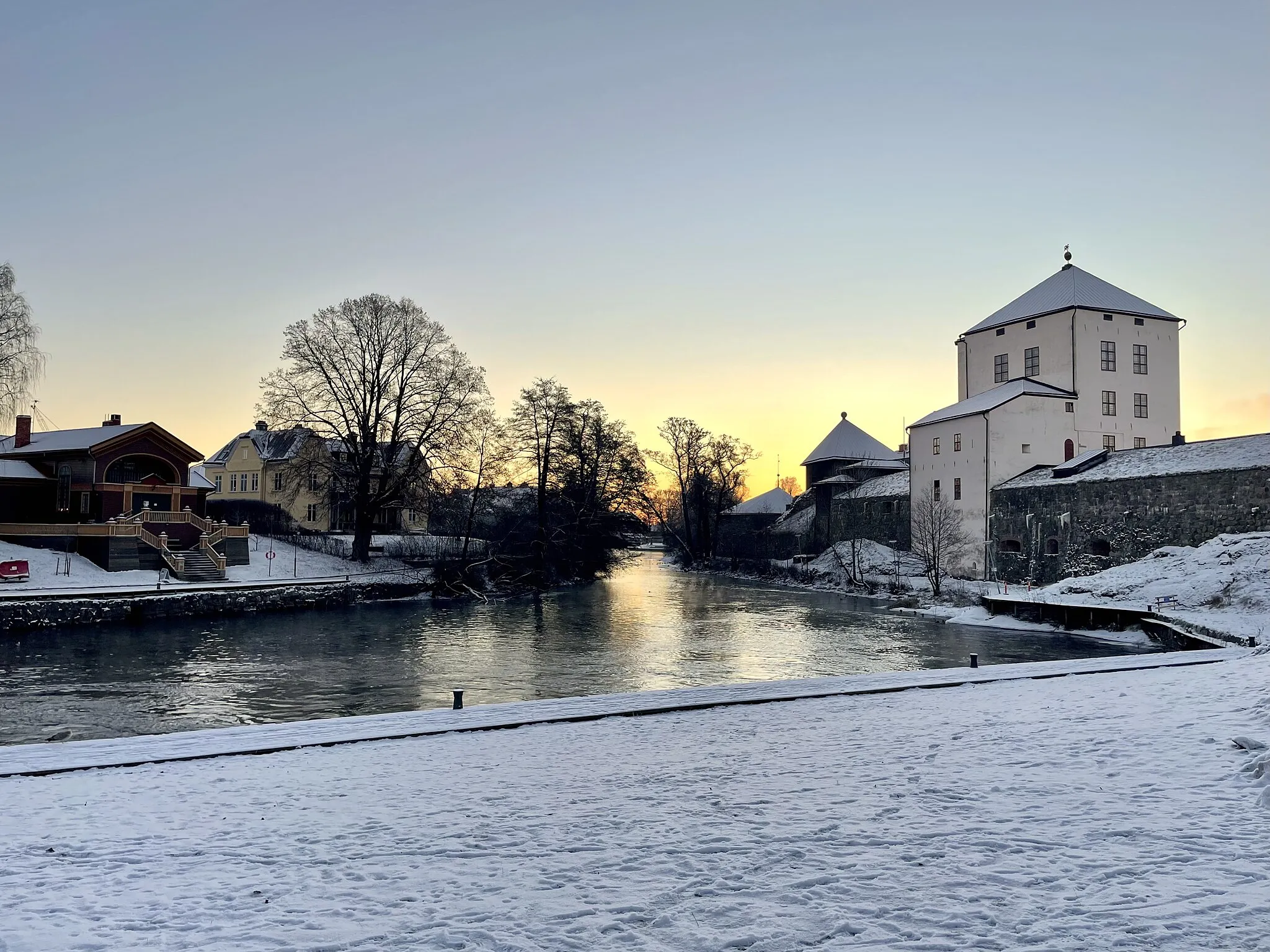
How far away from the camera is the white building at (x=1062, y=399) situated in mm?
39688

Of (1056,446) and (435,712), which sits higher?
(1056,446)

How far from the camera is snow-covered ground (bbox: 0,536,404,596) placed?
30203 mm

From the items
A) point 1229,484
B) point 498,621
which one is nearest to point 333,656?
point 498,621

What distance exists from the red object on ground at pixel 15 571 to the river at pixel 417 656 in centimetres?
642

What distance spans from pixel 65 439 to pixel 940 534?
4011cm

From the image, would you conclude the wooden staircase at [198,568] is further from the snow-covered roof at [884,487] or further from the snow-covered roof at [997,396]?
the snow-covered roof at [884,487]

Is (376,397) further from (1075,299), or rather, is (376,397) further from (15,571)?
(1075,299)

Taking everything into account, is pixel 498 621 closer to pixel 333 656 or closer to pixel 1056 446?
pixel 333 656

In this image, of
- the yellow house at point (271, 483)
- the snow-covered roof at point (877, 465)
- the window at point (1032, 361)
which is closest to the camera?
the window at point (1032, 361)

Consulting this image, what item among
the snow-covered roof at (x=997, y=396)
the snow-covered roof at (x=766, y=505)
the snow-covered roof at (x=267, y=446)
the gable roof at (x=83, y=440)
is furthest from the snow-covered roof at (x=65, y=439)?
the snow-covered roof at (x=766, y=505)

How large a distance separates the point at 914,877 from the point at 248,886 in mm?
4198

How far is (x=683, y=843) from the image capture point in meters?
6.11

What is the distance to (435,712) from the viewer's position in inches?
462

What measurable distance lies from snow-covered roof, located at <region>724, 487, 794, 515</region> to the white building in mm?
27601
